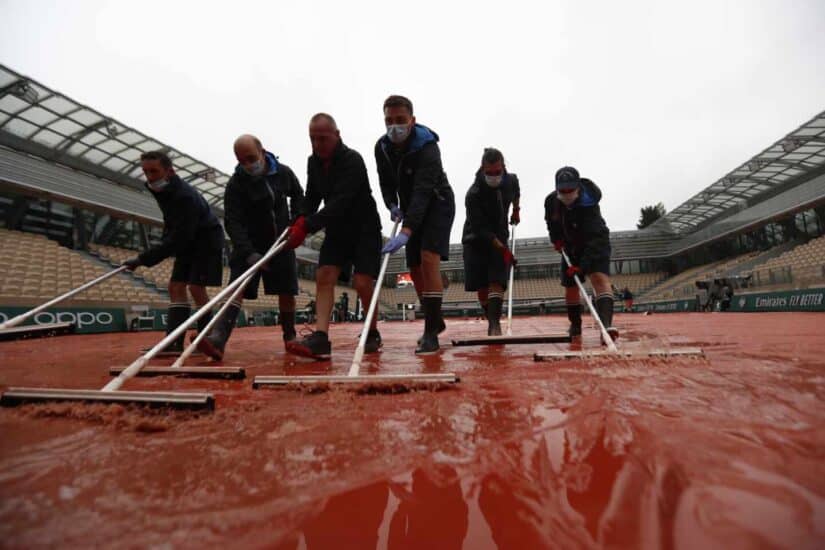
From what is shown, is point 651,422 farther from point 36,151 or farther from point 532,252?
point 532,252

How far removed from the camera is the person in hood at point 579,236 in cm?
341

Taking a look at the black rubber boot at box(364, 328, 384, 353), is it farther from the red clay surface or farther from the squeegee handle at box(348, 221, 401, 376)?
the red clay surface

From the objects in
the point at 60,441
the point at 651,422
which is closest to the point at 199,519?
the point at 60,441

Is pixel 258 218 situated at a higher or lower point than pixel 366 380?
higher

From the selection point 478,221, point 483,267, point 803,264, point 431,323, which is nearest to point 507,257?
point 483,267

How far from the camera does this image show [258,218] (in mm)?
3367

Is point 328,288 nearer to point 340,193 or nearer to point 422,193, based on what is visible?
point 340,193

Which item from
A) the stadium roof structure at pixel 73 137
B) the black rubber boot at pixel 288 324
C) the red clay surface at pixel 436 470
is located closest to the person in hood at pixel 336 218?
the black rubber boot at pixel 288 324

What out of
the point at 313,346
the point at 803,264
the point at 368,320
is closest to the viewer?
the point at 368,320

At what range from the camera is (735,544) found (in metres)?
0.54

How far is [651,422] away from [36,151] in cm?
2101

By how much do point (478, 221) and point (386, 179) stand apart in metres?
1.02

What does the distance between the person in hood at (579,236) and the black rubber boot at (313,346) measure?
2129 mm

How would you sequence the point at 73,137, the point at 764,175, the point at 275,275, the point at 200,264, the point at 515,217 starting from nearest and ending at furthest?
the point at 275,275 → the point at 200,264 → the point at 515,217 → the point at 73,137 → the point at 764,175
